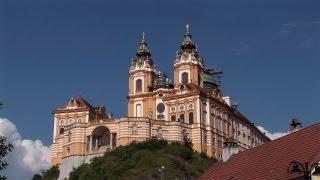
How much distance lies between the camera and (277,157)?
122 feet

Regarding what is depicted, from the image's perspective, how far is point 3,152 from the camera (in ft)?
84.7

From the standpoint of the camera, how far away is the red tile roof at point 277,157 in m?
34.5

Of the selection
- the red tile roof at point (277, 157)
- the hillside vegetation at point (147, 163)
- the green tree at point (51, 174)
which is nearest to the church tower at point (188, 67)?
the hillside vegetation at point (147, 163)

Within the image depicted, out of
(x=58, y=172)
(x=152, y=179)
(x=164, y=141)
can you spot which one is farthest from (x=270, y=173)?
(x=58, y=172)

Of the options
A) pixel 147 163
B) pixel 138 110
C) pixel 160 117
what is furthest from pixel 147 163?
pixel 138 110

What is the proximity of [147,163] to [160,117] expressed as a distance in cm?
2204

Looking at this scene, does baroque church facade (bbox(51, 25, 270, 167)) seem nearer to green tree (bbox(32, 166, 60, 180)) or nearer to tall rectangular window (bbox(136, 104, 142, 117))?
tall rectangular window (bbox(136, 104, 142, 117))

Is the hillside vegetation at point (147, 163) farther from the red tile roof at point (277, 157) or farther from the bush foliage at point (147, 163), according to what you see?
the red tile roof at point (277, 157)

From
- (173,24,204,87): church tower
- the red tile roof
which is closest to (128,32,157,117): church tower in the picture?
(173,24,204,87): church tower

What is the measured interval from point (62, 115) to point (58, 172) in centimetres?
1332

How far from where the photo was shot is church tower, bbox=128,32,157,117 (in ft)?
384

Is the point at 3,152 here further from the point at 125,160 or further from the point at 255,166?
the point at 125,160

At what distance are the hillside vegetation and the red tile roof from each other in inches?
1747

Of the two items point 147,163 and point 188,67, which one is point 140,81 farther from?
point 147,163
